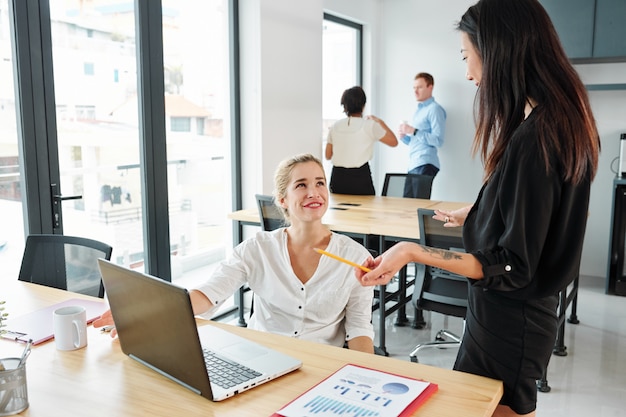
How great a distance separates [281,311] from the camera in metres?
1.99

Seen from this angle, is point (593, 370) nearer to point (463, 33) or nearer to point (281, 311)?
point (281, 311)

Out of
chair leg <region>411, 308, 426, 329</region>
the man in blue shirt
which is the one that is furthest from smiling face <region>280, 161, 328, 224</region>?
the man in blue shirt

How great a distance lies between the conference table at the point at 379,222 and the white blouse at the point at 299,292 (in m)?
1.35

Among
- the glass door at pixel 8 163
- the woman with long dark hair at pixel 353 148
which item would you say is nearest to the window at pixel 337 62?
the woman with long dark hair at pixel 353 148

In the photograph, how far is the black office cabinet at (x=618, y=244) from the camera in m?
4.61

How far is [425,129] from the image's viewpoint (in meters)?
5.64

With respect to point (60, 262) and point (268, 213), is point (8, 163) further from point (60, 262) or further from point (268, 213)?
point (268, 213)

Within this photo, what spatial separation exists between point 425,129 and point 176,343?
15.2 feet

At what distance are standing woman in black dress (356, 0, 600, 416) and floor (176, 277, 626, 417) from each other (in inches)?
63.3

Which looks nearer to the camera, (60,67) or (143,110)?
(60,67)

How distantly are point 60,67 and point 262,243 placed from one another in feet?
5.38

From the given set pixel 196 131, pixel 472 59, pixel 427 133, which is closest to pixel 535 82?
pixel 472 59

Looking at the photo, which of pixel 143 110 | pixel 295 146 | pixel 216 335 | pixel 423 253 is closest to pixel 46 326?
pixel 216 335

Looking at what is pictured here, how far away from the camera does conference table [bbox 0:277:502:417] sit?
1.29 meters
